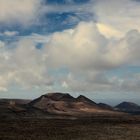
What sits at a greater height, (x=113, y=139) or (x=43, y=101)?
(x=43, y=101)

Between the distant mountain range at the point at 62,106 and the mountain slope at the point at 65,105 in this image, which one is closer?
the distant mountain range at the point at 62,106

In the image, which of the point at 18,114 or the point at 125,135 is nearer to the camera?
the point at 125,135

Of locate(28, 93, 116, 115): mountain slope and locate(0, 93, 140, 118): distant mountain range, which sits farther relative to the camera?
locate(28, 93, 116, 115): mountain slope

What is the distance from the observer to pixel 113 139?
51.9 m

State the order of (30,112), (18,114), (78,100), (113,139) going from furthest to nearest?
1. (78,100)
2. (30,112)
3. (18,114)
4. (113,139)

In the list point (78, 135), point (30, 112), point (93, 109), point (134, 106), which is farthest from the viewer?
point (134, 106)

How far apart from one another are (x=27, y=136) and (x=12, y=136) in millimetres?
2330

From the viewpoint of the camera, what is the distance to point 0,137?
52562 millimetres

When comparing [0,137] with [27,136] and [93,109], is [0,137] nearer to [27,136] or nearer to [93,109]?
[27,136]

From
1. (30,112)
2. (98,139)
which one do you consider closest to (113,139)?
(98,139)

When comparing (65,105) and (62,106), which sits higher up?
(65,105)

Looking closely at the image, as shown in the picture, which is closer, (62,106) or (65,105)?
(62,106)

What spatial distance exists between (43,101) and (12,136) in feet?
309

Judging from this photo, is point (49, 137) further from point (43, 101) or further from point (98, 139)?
point (43, 101)
